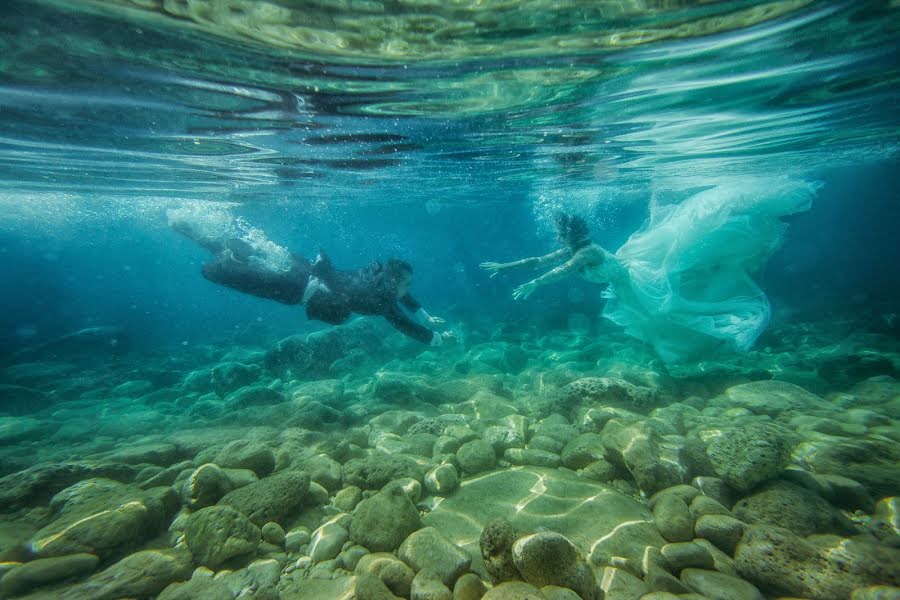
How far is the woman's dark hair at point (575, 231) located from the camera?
9.43 metres

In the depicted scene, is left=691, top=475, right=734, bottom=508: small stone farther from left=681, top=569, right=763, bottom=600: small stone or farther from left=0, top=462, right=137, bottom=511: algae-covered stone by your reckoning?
left=0, top=462, right=137, bottom=511: algae-covered stone

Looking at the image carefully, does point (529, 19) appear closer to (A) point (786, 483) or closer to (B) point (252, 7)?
(B) point (252, 7)

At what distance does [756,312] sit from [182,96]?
13.9 meters

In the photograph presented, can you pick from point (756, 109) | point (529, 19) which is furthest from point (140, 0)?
point (756, 109)

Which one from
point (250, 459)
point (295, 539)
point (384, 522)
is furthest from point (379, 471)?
point (250, 459)

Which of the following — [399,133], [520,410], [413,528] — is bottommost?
[520,410]

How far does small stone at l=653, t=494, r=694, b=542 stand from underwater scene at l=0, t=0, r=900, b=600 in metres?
0.04

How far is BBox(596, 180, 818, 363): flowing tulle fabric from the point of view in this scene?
9.25 metres

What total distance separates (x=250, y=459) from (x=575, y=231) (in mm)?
8512

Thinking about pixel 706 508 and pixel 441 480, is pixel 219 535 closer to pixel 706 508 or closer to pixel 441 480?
pixel 441 480

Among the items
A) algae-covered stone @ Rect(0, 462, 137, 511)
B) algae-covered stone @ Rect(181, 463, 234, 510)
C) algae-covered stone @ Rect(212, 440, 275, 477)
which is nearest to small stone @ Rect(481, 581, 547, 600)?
algae-covered stone @ Rect(181, 463, 234, 510)

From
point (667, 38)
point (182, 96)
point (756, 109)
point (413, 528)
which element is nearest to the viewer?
point (413, 528)

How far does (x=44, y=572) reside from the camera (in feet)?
10.5

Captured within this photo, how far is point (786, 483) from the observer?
4.00 meters
